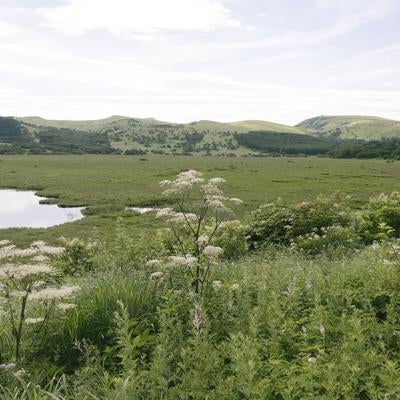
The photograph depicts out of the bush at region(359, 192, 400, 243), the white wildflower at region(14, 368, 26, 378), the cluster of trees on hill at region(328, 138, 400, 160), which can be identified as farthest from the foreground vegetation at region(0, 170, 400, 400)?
the cluster of trees on hill at region(328, 138, 400, 160)

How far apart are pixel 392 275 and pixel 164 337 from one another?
457 centimetres

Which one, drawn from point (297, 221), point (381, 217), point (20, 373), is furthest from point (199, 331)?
point (381, 217)

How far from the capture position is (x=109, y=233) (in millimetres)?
30625

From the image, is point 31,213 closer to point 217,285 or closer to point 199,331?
point 217,285

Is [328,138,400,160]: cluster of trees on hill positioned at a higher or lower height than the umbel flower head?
lower

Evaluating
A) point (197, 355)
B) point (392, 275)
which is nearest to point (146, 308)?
point (197, 355)

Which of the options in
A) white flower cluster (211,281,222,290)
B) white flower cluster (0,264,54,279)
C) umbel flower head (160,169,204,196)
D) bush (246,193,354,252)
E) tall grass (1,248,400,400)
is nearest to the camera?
tall grass (1,248,400,400)

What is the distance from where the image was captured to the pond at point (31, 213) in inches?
1460

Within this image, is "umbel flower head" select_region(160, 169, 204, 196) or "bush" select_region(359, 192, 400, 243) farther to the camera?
"bush" select_region(359, 192, 400, 243)

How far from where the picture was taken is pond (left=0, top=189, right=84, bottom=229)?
3709cm

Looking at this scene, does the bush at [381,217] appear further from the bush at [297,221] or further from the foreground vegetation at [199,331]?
the foreground vegetation at [199,331]

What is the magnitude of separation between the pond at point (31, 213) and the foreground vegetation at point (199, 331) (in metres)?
26.9

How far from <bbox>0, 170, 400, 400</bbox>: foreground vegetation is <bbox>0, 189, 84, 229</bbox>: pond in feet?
88.2

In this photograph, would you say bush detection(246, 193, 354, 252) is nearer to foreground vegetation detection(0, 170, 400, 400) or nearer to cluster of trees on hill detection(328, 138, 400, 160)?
foreground vegetation detection(0, 170, 400, 400)
